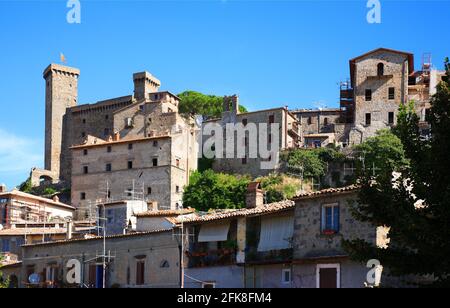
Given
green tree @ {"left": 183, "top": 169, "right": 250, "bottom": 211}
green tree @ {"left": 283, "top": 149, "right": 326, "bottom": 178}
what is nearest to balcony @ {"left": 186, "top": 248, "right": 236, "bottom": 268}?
green tree @ {"left": 183, "top": 169, "right": 250, "bottom": 211}

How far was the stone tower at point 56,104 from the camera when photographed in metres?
102

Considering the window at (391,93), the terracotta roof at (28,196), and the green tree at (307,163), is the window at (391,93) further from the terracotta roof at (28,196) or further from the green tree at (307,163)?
the terracotta roof at (28,196)

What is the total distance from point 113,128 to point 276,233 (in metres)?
59.3

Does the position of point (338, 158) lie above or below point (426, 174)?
above

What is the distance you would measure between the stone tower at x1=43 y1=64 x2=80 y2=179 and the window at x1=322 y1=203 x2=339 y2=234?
236ft

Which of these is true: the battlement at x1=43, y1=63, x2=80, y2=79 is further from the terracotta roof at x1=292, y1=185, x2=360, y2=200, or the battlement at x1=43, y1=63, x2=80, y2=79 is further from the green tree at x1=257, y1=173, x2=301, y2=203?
the terracotta roof at x1=292, y1=185, x2=360, y2=200

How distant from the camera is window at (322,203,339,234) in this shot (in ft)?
97.0

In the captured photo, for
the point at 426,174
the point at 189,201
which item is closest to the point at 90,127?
the point at 189,201

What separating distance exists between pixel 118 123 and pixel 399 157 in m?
34.2

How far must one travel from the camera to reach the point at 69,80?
358 ft

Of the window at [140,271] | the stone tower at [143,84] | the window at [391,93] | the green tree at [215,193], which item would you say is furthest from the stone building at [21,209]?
the window at [391,93]

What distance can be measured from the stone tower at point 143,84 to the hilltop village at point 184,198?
0.56 feet

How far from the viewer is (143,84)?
98625 mm
